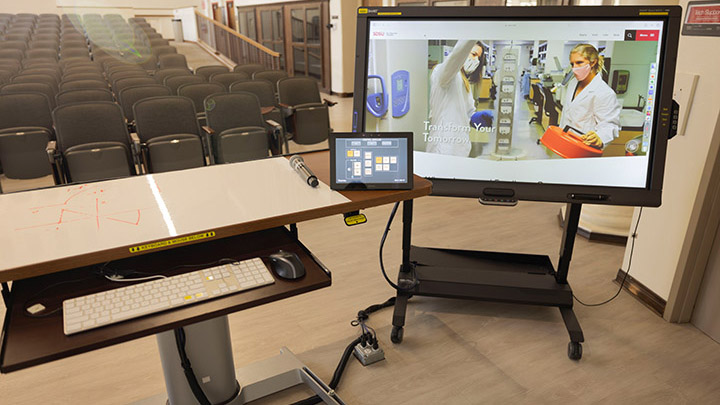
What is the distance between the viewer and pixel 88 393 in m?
1.96

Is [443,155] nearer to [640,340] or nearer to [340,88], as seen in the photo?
[640,340]

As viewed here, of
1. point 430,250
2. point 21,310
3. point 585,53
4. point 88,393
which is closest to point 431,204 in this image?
point 430,250

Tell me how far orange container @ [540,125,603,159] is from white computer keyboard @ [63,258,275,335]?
1314 mm

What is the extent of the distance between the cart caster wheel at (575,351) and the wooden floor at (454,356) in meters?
0.03

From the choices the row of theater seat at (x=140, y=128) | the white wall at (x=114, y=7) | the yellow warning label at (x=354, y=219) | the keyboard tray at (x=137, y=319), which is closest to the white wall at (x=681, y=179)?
the yellow warning label at (x=354, y=219)

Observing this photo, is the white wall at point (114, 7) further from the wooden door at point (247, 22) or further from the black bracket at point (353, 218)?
the black bracket at point (353, 218)

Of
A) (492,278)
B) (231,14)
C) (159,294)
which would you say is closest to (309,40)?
(231,14)

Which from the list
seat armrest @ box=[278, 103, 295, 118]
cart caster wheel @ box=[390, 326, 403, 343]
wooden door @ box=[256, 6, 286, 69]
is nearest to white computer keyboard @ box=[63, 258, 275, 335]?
cart caster wheel @ box=[390, 326, 403, 343]

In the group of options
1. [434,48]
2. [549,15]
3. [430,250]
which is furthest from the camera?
[430,250]

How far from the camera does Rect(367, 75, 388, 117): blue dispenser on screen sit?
6.70ft

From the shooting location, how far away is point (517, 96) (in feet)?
6.50

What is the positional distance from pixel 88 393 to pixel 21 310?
1.02 meters

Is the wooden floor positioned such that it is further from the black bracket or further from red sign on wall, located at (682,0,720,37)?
red sign on wall, located at (682,0,720,37)

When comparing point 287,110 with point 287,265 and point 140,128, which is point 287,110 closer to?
point 140,128
